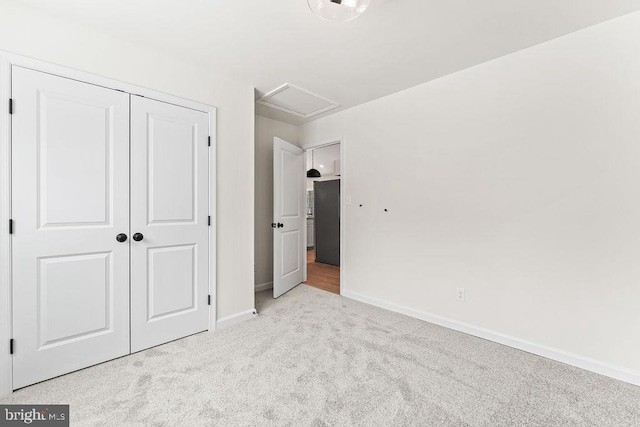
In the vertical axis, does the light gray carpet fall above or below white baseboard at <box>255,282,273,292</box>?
below

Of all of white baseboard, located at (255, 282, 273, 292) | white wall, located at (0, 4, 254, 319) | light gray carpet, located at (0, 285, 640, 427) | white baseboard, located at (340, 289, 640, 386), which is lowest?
light gray carpet, located at (0, 285, 640, 427)

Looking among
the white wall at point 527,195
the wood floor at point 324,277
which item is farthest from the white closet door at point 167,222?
the white wall at point 527,195

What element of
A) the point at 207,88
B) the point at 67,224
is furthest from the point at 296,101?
the point at 67,224

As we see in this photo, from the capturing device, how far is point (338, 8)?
1.52 meters

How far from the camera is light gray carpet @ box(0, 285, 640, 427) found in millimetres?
1473

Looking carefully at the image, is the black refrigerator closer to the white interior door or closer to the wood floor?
the wood floor

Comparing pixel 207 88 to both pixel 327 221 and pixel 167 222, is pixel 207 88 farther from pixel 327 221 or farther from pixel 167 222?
pixel 327 221

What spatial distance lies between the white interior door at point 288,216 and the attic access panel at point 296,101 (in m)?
0.44

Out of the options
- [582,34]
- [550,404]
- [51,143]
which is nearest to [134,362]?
[51,143]

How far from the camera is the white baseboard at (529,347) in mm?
1812

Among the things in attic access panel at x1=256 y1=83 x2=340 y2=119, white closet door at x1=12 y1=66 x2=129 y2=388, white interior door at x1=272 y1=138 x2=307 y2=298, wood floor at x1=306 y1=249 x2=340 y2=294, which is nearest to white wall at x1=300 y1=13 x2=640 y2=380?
attic access panel at x1=256 y1=83 x2=340 y2=119

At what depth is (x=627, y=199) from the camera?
70.9 inches

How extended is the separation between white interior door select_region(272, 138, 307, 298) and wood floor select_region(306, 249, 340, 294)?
0.31 m

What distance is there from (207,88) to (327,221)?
12.0 ft
